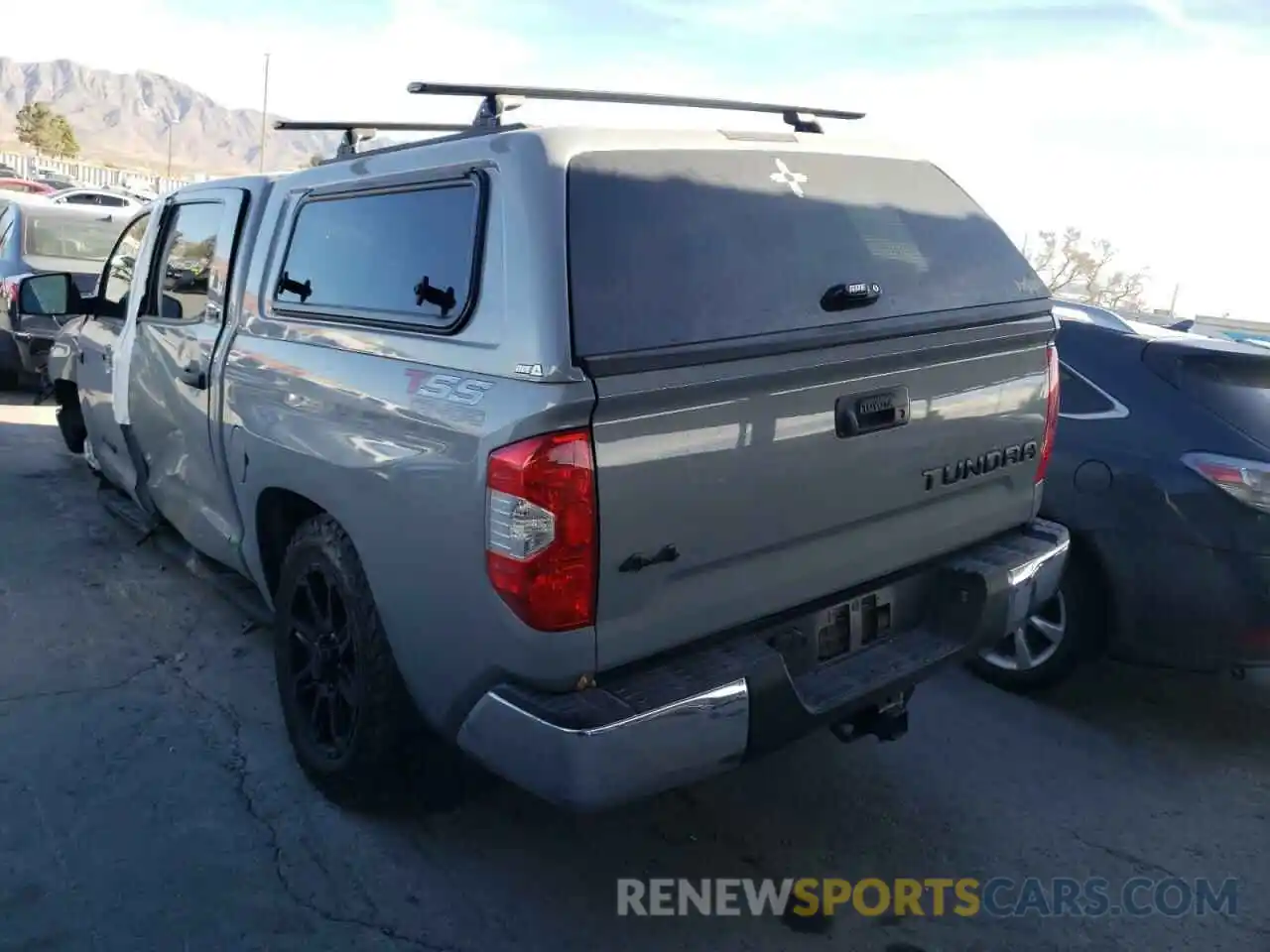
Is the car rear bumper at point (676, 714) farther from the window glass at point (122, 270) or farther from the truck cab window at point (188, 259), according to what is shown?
the window glass at point (122, 270)

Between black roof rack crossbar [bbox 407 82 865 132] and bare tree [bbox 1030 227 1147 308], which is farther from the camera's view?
bare tree [bbox 1030 227 1147 308]

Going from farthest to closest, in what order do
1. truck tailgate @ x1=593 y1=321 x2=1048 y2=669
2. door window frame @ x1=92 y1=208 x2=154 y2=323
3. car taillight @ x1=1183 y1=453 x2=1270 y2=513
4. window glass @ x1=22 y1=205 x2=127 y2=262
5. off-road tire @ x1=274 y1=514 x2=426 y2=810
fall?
window glass @ x1=22 y1=205 x2=127 y2=262 → door window frame @ x1=92 y1=208 x2=154 y2=323 → car taillight @ x1=1183 y1=453 x2=1270 y2=513 → off-road tire @ x1=274 y1=514 x2=426 y2=810 → truck tailgate @ x1=593 y1=321 x2=1048 y2=669

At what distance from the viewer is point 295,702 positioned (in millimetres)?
3486

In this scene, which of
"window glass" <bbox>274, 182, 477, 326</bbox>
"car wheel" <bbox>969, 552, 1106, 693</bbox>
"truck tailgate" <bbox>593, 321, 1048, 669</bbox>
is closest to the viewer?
"truck tailgate" <bbox>593, 321, 1048, 669</bbox>

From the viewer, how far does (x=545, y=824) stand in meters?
3.33

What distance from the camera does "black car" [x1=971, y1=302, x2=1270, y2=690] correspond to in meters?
3.76

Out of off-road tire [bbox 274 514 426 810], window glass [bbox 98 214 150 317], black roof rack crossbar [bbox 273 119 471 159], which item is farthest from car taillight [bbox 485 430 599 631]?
window glass [bbox 98 214 150 317]

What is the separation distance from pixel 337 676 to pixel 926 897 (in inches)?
74.9

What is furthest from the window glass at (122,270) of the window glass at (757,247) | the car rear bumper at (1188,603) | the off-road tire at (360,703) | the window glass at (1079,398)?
the car rear bumper at (1188,603)

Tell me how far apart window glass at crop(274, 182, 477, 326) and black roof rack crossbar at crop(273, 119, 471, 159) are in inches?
16.5

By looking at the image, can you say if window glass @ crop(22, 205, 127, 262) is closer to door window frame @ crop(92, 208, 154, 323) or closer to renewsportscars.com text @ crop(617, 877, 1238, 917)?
door window frame @ crop(92, 208, 154, 323)

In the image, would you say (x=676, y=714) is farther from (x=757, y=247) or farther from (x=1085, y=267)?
(x=1085, y=267)

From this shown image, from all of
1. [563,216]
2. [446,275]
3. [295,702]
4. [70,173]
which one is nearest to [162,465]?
[295,702]

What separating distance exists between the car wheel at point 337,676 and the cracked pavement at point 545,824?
19cm
